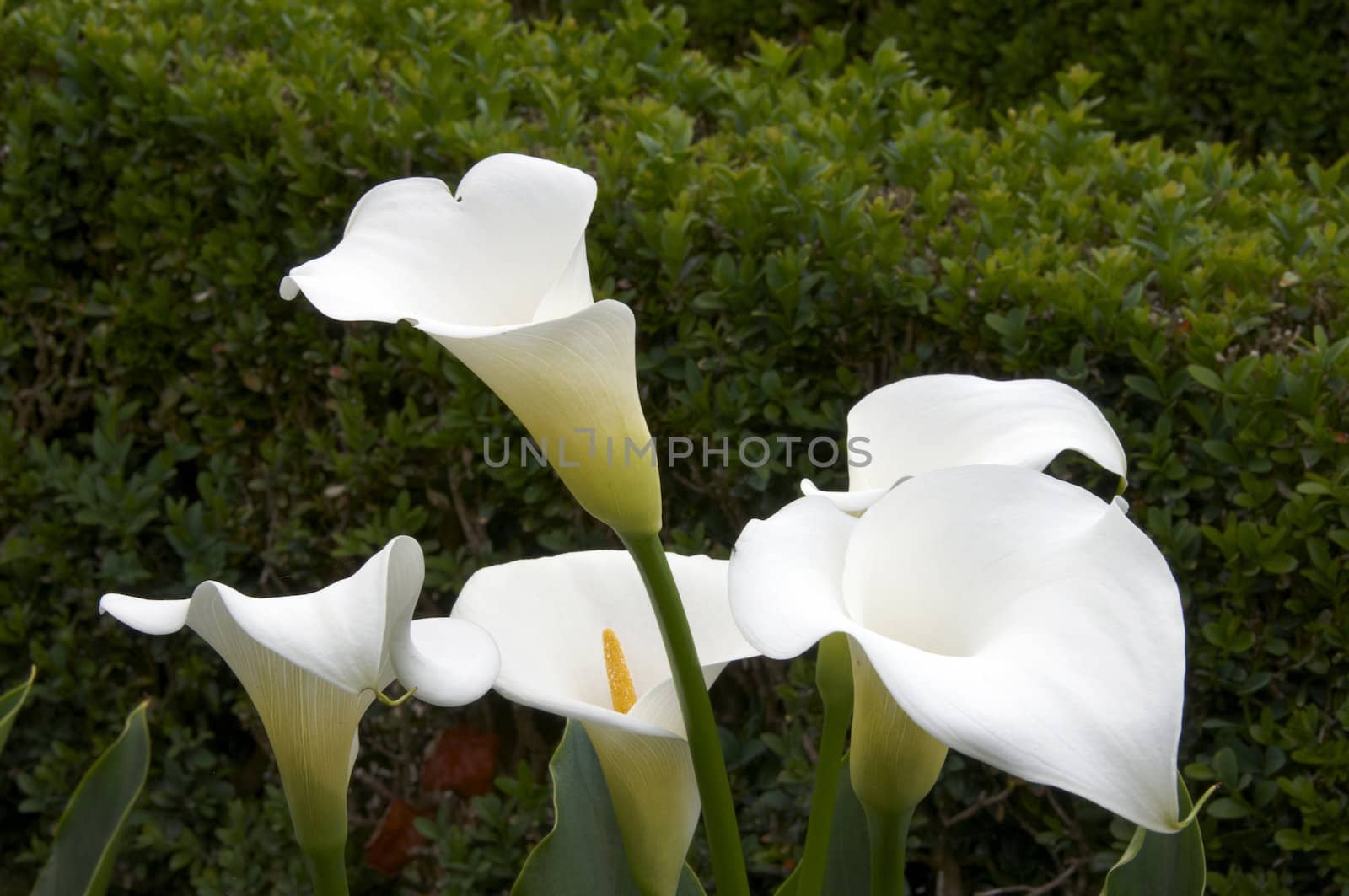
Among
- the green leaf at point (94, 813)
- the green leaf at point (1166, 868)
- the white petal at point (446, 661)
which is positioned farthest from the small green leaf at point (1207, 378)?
the green leaf at point (94, 813)

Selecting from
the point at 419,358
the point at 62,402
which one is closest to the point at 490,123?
the point at 419,358

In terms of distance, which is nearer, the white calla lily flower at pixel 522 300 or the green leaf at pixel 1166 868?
the white calla lily flower at pixel 522 300

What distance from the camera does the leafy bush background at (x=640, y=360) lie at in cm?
157

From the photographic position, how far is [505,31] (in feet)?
8.12

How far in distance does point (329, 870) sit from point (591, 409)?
33 centimetres

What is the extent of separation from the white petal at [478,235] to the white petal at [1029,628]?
0.90 ft

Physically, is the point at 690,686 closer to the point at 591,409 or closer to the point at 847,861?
the point at 591,409

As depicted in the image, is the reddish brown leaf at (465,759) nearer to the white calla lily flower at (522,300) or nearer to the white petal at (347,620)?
the white calla lily flower at (522,300)

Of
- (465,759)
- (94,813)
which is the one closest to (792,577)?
Result: (94,813)

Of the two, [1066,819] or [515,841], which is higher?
[1066,819]

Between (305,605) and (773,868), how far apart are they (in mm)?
1329

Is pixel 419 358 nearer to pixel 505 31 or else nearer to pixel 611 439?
pixel 505 31

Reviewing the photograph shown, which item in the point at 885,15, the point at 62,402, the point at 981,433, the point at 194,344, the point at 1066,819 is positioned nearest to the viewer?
the point at 981,433

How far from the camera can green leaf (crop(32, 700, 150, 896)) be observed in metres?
1.18
